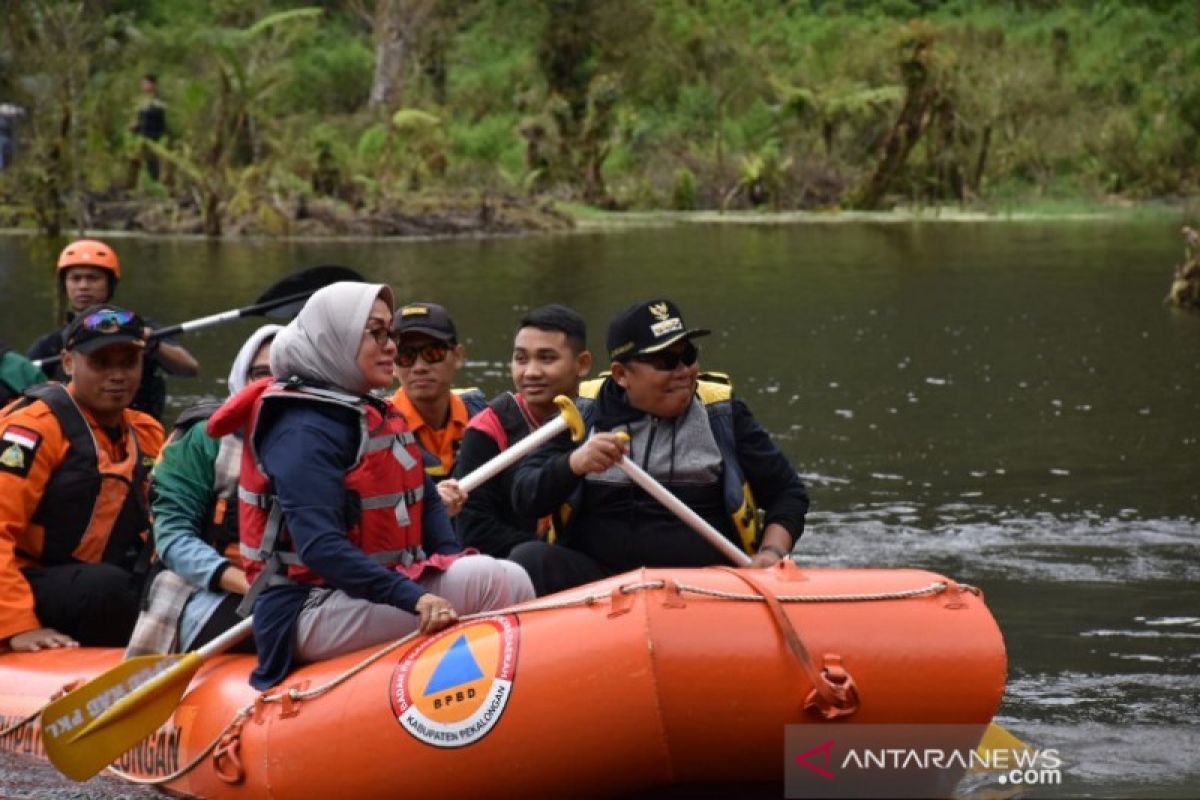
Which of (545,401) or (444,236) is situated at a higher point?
(545,401)

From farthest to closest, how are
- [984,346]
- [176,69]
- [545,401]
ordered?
[176,69] → [984,346] → [545,401]

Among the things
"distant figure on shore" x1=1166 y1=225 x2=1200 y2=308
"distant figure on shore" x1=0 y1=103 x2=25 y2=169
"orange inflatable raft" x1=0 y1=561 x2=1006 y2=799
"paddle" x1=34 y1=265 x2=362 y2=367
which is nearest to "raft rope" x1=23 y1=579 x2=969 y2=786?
"orange inflatable raft" x1=0 y1=561 x2=1006 y2=799

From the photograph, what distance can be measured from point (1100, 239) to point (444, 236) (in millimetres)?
7507

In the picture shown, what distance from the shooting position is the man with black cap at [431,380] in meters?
5.95

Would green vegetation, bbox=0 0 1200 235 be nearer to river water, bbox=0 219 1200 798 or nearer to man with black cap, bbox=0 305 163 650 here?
river water, bbox=0 219 1200 798

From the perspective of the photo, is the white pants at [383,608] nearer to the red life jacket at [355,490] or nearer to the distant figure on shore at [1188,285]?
the red life jacket at [355,490]

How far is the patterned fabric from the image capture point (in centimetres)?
505

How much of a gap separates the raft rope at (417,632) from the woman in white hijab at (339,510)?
8 centimetres

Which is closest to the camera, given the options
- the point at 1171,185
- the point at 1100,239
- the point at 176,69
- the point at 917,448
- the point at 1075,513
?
→ the point at 1075,513

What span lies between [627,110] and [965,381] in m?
18.6

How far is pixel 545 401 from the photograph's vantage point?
5695 mm

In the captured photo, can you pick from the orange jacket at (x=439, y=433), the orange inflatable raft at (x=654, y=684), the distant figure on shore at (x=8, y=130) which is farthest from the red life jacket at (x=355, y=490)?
the distant figure on shore at (x=8, y=130)

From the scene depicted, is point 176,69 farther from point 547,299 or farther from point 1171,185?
point 547,299

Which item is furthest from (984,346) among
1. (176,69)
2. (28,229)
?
(176,69)
